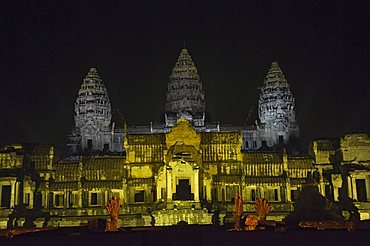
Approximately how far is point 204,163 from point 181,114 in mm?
37541

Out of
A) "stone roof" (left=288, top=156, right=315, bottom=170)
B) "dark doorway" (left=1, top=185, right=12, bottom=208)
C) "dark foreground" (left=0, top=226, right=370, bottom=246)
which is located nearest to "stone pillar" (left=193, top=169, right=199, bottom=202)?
"stone roof" (left=288, top=156, right=315, bottom=170)

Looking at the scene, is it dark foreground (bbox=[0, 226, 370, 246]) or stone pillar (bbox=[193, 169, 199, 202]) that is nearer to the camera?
dark foreground (bbox=[0, 226, 370, 246])

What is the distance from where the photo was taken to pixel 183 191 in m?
71.2

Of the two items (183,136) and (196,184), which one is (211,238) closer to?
(196,184)

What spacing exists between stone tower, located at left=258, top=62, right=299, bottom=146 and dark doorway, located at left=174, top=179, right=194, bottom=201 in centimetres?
4394

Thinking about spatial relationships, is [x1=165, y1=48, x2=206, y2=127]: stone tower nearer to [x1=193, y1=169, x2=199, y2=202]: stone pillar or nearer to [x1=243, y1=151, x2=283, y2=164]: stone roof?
[x1=243, y1=151, x2=283, y2=164]: stone roof

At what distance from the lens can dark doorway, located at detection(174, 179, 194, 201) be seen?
2763 inches

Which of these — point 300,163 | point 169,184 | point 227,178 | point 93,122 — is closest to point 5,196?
point 169,184

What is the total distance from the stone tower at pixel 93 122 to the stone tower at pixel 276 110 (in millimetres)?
30911

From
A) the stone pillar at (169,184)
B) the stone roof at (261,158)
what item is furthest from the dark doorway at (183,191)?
the stone roof at (261,158)

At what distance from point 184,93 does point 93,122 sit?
2101cm

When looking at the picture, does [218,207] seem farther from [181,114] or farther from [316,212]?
[181,114]

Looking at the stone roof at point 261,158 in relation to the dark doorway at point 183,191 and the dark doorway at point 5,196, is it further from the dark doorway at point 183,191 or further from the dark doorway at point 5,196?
the dark doorway at point 5,196

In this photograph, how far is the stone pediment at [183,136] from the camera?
77688mm
